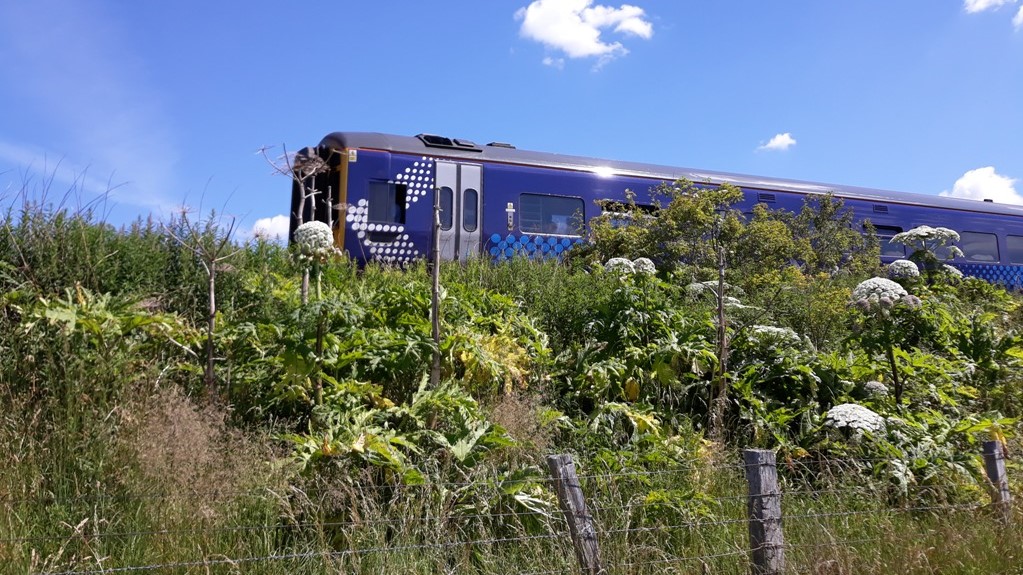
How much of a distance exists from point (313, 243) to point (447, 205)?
6.50 metres

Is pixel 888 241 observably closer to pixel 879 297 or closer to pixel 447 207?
pixel 447 207

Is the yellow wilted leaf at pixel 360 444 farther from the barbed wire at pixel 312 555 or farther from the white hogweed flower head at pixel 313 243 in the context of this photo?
the white hogweed flower head at pixel 313 243

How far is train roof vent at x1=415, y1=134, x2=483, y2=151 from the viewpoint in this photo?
11.2 metres

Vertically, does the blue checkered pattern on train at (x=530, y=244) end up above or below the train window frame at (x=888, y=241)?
below

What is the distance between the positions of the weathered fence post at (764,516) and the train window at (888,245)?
40.4 feet

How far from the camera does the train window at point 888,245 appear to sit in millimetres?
14039

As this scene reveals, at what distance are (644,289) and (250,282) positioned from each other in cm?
319

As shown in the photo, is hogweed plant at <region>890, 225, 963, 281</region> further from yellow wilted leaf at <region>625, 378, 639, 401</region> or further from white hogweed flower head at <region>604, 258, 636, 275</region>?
yellow wilted leaf at <region>625, 378, 639, 401</region>

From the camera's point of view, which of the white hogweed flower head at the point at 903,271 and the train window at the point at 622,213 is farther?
the train window at the point at 622,213

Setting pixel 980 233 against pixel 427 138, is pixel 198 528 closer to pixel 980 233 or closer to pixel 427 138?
pixel 427 138

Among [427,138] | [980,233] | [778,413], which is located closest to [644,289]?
[778,413]

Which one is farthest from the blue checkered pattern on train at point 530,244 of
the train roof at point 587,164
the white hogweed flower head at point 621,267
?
the white hogweed flower head at point 621,267

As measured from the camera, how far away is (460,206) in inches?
430

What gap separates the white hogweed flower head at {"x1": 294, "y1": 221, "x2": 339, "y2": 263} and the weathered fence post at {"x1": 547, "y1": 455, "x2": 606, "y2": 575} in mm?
2015
